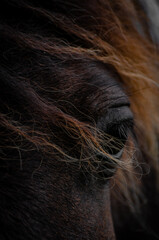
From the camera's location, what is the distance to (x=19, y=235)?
0.50m

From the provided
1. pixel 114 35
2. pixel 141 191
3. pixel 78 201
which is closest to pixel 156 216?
pixel 141 191

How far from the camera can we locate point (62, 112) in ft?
1.75

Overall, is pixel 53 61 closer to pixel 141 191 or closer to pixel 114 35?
pixel 114 35

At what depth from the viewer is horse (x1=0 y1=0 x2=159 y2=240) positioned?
1.67ft

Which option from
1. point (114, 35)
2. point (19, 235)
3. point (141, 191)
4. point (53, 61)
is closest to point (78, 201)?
point (19, 235)

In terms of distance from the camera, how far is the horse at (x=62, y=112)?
508mm

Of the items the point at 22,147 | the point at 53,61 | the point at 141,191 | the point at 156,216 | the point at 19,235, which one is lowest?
the point at 156,216

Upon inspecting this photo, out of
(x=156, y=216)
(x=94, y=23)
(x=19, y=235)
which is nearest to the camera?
(x=19, y=235)

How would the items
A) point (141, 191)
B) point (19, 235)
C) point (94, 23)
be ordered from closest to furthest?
1. point (19, 235)
2. point (94, 23)
3. point (141, 191)

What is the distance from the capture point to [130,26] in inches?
26.2

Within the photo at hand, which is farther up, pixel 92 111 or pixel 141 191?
pixel 92 111

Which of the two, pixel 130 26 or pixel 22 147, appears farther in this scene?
pixel 130 26

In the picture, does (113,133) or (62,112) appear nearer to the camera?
(62,112)

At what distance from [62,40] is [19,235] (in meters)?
0.44
